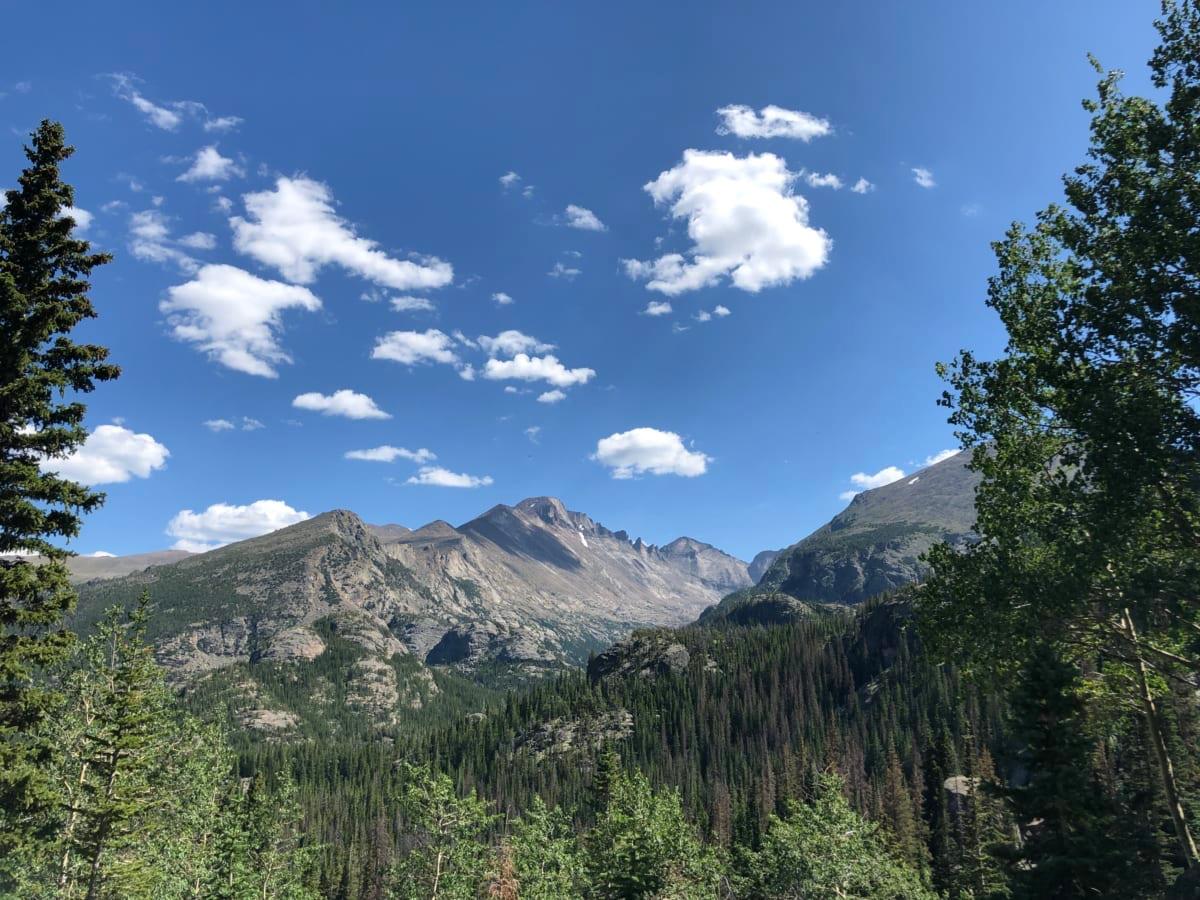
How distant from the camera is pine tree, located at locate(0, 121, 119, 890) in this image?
1570 cm

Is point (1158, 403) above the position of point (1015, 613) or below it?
above

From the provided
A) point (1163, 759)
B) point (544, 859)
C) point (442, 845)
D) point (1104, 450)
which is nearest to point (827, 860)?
point (544, 859)

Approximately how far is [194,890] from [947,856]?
7834 centimetres

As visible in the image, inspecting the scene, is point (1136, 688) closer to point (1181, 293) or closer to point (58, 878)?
point (1181, 293)

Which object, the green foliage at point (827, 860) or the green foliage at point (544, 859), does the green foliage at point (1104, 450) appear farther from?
the green foliage at point (544, 859)

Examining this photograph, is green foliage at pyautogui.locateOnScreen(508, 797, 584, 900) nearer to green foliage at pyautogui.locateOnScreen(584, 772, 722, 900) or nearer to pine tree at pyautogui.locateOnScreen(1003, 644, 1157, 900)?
green foliage at pyautogui.locateOnScreen(584, 772, 722, 900)

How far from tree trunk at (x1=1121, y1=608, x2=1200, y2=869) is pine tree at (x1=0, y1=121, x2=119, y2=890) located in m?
26.4

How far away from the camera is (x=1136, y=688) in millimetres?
16359

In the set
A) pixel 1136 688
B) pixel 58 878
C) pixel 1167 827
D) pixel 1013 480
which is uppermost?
pixel 1013 480

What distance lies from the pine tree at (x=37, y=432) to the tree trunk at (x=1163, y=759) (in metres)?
26.4

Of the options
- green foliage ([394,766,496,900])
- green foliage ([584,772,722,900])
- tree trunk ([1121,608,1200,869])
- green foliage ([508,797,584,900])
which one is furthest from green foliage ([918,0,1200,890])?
green foliage ([394,766,496,900])

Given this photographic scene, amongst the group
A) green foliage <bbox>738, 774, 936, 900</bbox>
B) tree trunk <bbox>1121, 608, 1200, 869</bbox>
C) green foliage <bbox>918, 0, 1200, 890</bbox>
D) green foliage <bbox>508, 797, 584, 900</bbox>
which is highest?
green foliage <bbox>918, 0, 1200, 890</bbox>

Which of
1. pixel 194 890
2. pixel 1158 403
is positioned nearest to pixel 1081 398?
pixel 1158 403

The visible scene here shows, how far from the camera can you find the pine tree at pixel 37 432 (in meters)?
15.7
